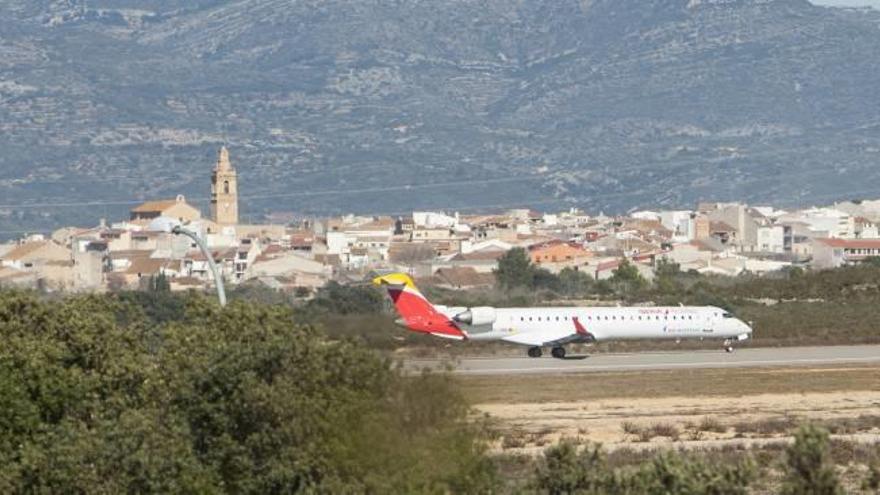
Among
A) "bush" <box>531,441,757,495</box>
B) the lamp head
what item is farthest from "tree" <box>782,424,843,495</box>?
the lamp head

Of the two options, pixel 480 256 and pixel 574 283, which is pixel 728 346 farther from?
pixel 480 256

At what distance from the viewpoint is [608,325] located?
258 ft

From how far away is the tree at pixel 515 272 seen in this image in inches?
5438

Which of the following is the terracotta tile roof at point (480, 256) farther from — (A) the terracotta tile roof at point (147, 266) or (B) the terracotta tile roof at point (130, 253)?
(B) the terracotta tile roof at point (130, 253)

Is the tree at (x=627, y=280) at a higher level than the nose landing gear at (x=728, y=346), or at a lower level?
higher

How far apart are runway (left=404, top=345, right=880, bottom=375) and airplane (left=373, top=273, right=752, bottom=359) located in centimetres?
87

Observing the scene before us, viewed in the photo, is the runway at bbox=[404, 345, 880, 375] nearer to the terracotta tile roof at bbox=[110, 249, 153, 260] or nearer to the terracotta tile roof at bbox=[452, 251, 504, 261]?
the terracotta tile roof at bbox=[452, 251, 504, 261]

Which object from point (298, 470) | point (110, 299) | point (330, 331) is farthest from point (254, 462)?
point (110, 299)

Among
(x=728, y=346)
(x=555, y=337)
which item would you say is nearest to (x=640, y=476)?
(x=555, y=337)

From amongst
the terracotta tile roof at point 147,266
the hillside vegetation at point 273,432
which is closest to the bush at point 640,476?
the hillside vegetation at point 273,432

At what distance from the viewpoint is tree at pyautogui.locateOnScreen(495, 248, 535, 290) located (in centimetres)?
13812

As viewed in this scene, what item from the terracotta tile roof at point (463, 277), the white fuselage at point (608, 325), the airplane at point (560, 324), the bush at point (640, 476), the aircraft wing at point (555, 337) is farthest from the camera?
the terracotta tile roof at point (463, 277)

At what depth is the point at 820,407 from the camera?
174 feet

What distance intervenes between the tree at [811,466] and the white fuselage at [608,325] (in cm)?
5147
